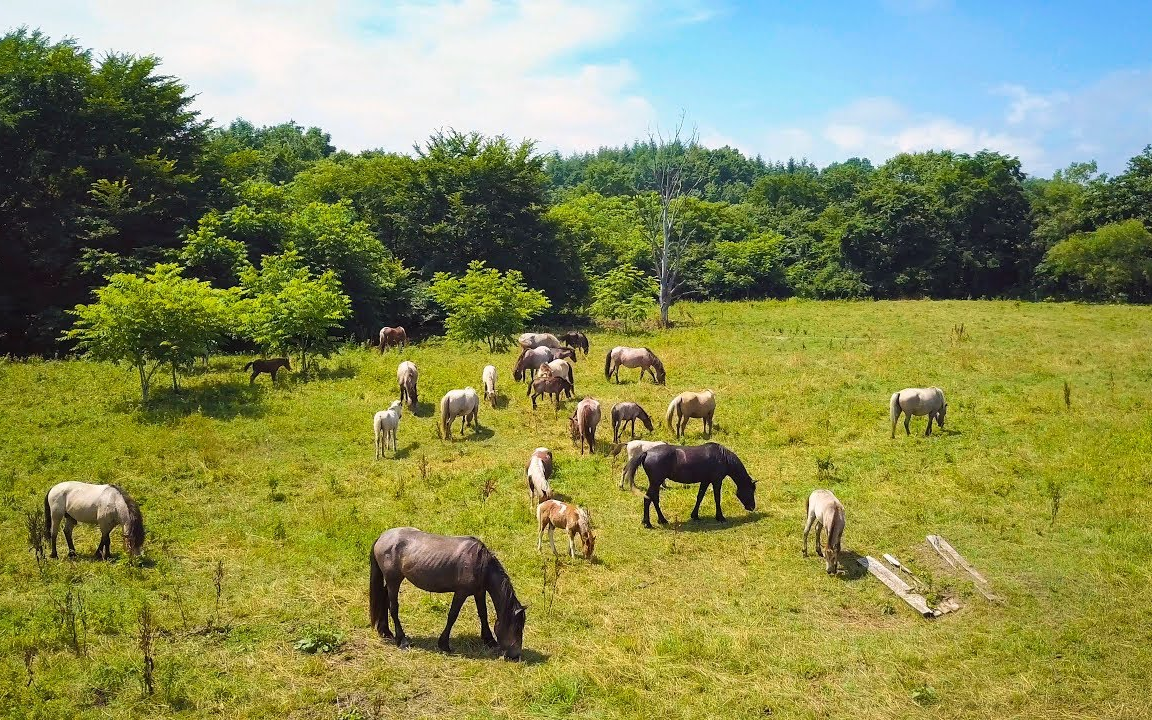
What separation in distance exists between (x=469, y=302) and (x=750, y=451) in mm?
17829

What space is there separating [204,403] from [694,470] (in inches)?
624

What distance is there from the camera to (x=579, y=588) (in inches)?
477

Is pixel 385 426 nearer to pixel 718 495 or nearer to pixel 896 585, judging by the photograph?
pixel 718 495

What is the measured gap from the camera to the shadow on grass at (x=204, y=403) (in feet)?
72.3

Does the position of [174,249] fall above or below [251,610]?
above

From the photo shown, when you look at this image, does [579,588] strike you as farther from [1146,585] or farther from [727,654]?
[1146,585]

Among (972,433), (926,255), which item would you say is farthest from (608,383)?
(926,255)

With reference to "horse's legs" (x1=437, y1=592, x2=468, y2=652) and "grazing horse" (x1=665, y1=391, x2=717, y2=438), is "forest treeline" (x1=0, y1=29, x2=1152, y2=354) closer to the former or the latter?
"grazing horse" (x1=665, y1=391, x2=717, y2=438)

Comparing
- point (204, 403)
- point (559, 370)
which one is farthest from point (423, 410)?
point (204, 403)

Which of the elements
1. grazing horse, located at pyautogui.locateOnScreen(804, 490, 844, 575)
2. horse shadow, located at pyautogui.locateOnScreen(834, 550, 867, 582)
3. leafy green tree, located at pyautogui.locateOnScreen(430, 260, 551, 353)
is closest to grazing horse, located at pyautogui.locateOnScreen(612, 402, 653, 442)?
grazing horse, located at pyautogui.locateOnScreen(804, 490, 844, 575)

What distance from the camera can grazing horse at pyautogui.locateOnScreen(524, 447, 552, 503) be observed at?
15484 mm

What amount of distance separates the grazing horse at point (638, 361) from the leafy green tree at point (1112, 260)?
40.4 metres

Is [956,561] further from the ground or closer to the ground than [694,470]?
closer to the ground

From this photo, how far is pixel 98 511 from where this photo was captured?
1270cm
